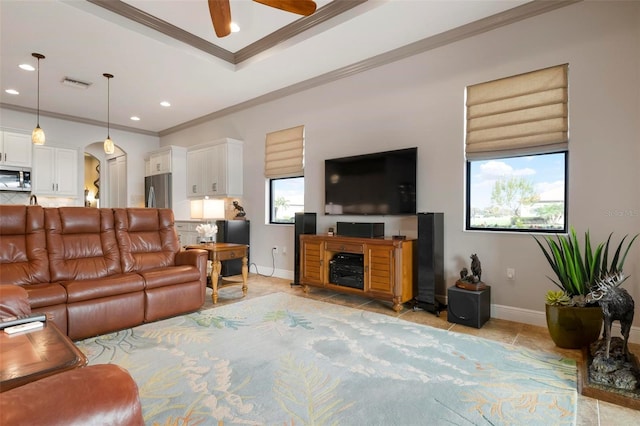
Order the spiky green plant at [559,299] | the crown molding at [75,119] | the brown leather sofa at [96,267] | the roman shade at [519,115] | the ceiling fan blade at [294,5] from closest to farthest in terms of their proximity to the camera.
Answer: the ceiling fan blade at [294,5] < the spiky green plant at [559,299] < the brown leather sofa at [96,267] < the roman shade at [519,115] < the crown molding at [75,119]

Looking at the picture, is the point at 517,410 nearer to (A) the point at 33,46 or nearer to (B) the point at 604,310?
(B) the point at 604,310

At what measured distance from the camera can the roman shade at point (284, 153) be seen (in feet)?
17.1

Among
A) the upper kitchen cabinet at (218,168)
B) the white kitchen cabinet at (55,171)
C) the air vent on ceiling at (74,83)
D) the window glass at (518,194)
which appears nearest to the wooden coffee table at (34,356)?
the window glass at (518,194)

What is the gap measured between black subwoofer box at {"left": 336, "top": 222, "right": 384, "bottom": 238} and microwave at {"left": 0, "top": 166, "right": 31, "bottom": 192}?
224 inches

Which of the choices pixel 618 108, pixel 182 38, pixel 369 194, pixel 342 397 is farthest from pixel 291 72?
pixel 342 397

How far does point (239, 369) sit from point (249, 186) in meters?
4.09

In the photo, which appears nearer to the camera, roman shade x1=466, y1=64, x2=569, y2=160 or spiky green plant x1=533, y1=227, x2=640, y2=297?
spiky green plant x1=533, y1=227, x2=640, y2=297

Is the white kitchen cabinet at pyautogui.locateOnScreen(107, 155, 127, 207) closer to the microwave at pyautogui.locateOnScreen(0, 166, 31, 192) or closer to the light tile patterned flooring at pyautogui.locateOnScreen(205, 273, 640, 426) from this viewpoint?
the microwave at pyautogui.locateOnScreen(0, 166, 31, 192)

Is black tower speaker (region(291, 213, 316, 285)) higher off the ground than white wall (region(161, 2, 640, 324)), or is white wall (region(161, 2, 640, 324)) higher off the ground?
white wall (region(161, 2, 640, 324))

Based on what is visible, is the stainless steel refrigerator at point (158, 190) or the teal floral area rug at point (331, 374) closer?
the teal floral area rug at point (331, 374)

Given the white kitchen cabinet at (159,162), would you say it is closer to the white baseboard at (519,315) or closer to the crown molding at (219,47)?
the crown molding at (219,47)

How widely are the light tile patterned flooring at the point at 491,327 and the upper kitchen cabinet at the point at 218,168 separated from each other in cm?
164

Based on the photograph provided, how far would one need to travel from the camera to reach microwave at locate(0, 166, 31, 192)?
5.60 metres

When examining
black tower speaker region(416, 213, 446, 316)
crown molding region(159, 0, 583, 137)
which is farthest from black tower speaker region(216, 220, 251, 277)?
black tower speaker region(416, 213, 446, 316)
